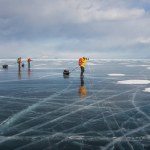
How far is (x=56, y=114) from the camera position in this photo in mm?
8805

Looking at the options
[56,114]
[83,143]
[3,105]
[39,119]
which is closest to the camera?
[83,143]

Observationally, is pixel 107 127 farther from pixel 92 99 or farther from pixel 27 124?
pixel 92 99

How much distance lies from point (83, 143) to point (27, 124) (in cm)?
235

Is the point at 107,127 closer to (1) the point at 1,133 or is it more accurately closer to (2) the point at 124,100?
(1) the point at 1,133

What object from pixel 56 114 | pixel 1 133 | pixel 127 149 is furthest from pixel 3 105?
pixel 127 149

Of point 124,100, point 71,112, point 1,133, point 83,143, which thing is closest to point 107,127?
point 83,143

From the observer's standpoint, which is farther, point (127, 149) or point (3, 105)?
point (3, 105)

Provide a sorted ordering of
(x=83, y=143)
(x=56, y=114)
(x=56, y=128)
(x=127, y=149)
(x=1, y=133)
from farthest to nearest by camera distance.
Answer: (x=56, y=114) → (x=56, y=128) → (x=1, y=133) → (x=83, y=143) → (x=127, y=149)

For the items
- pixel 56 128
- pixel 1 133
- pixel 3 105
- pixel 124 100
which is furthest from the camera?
pixel 124 100

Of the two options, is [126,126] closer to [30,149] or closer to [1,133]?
[30,149]

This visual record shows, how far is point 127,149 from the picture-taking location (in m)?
5.53

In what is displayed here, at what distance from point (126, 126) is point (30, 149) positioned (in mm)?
3121

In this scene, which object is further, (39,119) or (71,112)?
(71,112)

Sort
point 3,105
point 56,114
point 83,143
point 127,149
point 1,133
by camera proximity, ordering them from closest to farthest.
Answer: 1. point 127,149
2. point 83,143
3. point 1,133
4. point 56,114
5. point 3,105
